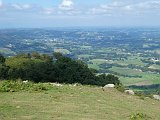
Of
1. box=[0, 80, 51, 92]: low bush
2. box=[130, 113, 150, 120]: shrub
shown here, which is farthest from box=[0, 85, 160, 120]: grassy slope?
box=[0, 80, 51, 92]: low bush

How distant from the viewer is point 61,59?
43156 millimetres

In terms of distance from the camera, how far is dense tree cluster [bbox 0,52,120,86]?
36.9 metres

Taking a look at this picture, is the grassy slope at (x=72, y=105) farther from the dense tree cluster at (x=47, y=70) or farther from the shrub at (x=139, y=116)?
the dense tree cluster at (x=47, y=70)

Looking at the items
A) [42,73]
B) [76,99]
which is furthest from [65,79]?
[76,99]

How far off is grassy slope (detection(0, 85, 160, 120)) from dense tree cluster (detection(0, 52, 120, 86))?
14.7 meters

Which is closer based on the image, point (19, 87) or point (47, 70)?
point (19, 87)

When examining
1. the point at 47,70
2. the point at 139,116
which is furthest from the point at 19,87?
the point at 47,70

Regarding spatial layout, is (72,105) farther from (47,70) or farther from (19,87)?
(47,70)

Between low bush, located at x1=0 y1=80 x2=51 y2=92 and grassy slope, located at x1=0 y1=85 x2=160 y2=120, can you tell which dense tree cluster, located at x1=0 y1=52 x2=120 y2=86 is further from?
grassy slope, located at x1=0 y1=85 x2=160 y2=120

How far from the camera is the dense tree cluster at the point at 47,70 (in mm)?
36875

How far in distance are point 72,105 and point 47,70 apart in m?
20.9

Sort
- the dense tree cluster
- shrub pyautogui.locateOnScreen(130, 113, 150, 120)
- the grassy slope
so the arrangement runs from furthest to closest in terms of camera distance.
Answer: the dense tree cluster < shrub pyautogui.locateOnScreen(130, 113, 150, 120) < the grassy slope

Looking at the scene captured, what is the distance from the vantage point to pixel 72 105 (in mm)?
17406

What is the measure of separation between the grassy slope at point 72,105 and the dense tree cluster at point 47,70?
1472 centimetres
